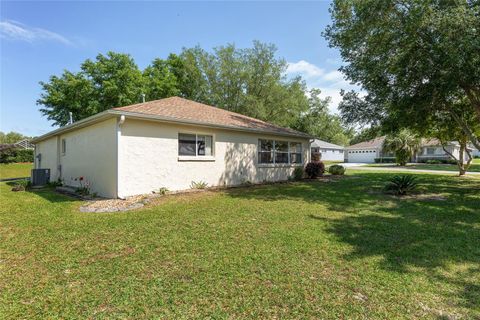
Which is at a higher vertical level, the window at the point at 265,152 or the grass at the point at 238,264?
the window at the point at 265,152

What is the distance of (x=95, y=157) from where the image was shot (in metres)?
9.88

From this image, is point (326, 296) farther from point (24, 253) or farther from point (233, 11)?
point (233, 11)

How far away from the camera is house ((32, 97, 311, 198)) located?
8.76 m

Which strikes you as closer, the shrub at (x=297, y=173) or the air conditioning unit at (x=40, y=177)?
the air conditioning unit at (x=40, y=177)

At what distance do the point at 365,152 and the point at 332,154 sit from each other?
17.5ft

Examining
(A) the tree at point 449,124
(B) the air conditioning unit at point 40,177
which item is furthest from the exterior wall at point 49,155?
(A) the tree at point 449,124

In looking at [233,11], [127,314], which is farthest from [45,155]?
[127,314]

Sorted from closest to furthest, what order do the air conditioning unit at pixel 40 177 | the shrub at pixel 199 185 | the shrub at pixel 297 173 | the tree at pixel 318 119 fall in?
the shrub at pixel 199 185
the air conditioning unit at pixel 40 177
the shrub at pixel 297 173
the tree at pixel 318 119

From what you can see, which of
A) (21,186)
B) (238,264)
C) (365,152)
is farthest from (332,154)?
(238,264)

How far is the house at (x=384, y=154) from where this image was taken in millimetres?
37316

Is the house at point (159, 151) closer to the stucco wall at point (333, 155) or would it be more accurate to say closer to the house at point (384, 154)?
the house at point (384, 154)

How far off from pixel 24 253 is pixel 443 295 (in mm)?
6244

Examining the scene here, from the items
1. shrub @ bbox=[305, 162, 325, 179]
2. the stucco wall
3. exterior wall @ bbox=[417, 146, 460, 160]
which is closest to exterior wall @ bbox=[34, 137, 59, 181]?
shrub @ bbox=[305, 162, 325, 179]

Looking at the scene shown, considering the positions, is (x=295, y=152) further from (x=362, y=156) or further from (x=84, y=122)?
(x=362, y=156)
